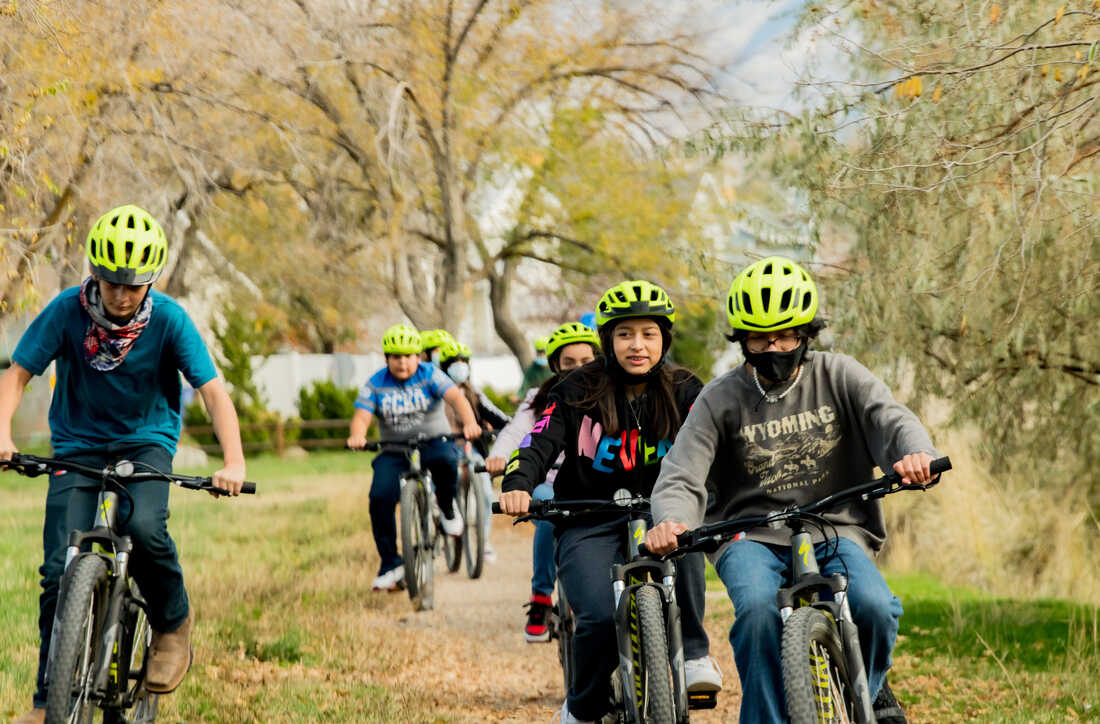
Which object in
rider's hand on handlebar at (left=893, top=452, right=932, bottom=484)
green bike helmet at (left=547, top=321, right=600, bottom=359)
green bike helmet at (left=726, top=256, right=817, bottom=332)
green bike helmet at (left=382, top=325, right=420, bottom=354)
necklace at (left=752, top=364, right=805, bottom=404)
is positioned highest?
green bike helmet at (left=382, top=325, right=420, bottom=354)

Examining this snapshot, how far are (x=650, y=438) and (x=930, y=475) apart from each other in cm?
156

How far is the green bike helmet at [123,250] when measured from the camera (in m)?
4.87

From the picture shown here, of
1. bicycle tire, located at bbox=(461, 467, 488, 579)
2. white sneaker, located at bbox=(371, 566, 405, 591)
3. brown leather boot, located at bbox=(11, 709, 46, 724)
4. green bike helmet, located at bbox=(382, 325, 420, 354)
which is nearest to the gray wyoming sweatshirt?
brown leather boot, located at bbox=(11, 709, 46, 724)

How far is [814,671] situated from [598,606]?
1200 mm

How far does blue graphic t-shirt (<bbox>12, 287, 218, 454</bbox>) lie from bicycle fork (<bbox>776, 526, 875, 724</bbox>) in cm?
253

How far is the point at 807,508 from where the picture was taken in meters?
4.26

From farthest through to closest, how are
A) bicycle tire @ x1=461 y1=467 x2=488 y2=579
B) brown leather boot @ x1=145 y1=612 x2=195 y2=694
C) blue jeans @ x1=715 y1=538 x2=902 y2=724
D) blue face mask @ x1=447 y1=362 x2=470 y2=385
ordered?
1. blue face mask @ x1=447 y1=362 x2=470 y2=385
2. bicycle tire @ x1=461 y1=467 x2=488 y2=579
3. brown leather boot @ x1=145 y1=612 x2=195 y2=694
4. blue jeans @ x1=715 y1=538 x2=902 y2=724

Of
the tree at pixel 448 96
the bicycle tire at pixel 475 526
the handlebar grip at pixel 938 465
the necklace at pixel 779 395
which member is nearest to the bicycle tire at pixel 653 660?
the necklace at pixel 779 395

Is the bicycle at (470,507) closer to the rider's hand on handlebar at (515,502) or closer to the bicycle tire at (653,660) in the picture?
the rider's hand on handlebar at (515,502)

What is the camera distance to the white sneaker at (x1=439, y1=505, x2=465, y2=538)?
1104 centimetres

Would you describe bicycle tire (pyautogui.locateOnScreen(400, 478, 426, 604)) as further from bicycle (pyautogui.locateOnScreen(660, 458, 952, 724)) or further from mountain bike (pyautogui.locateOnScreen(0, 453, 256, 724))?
bicycle (pyautogui.locateOnScreen(660, 458, 952, 724))

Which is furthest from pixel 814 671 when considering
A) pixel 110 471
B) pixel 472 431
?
pixel 472 431

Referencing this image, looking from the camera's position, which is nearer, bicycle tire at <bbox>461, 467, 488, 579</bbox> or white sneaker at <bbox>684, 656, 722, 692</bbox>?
white sneaker at <bbox>684, 656, 722, 692</bbox>

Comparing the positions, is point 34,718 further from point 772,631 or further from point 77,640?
point 772,631
